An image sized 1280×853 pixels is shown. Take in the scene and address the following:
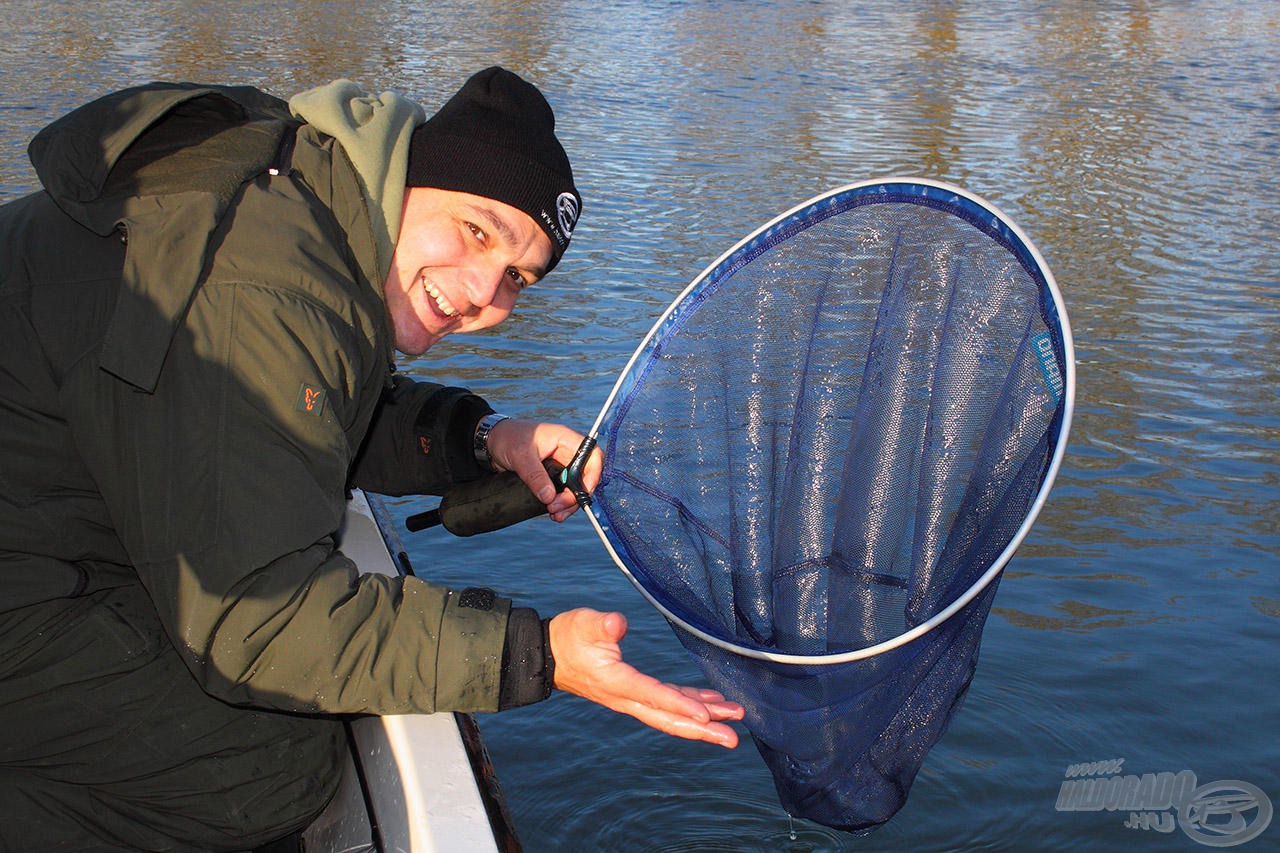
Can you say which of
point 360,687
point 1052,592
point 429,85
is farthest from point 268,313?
point 429,85

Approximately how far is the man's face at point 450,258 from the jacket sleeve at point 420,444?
63 centimetres

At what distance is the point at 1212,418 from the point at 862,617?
4384 mm

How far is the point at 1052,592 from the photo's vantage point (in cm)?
509

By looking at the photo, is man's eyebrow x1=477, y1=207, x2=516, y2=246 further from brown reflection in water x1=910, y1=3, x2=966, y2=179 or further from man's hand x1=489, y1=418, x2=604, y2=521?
brown reflection in water x1=910, y1=3, x2=966, y2=179

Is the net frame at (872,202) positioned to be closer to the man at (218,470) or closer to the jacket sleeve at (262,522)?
the man at (218,470)

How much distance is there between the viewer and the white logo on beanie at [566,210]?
274cm

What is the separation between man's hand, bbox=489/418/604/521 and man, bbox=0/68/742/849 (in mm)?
673

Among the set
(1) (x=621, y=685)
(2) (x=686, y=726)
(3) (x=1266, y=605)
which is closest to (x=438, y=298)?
(1) (x=621, y=685)

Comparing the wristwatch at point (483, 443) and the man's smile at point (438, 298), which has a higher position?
the man's smile at point (438, 298)

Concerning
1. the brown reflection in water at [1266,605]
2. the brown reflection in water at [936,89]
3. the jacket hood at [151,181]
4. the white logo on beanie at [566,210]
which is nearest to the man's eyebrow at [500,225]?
the white logo on beanie at [566,210]

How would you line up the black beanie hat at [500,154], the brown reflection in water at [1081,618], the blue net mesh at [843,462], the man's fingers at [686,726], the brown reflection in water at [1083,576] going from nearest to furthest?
the man's fingers at [686,726], the black beanie hat at [500,154], the blue net mesh at [843,462], the brown reflection in water at [1081,618], the brown reflection in water at [1083,576]

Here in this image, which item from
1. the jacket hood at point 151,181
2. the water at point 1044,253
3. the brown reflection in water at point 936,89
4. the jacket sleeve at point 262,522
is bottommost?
the brown reflection in water at point 936,89

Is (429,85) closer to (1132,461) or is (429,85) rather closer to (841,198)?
(1132,461)

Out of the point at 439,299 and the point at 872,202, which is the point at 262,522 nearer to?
the point at 439,299
